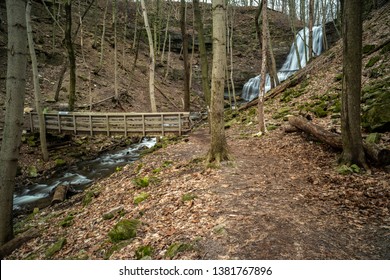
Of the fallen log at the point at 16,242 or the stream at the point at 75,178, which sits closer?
the fallen log at the point at 16,242

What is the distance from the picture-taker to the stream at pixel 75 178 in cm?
921

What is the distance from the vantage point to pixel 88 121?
13.7 m

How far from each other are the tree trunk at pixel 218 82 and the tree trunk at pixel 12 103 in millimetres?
3791

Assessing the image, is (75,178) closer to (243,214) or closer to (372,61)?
(243,214)

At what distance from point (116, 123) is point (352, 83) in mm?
10816

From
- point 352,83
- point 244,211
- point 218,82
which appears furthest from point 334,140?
point 244,211

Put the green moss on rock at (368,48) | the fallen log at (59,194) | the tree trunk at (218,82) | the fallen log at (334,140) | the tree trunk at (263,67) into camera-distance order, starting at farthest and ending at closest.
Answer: the green moss on rock at (368,48) < the tree trunk at (263,67) < the fallen log at (59,194) < the tree trunk at (218,82) < the fallen log at (334,140)

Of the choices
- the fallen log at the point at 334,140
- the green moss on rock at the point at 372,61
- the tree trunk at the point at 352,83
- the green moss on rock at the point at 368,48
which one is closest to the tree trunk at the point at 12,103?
the tree trunk at the point at 352,83

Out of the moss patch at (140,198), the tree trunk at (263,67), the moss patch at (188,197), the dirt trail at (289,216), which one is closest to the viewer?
the dirt trail at (289,216)

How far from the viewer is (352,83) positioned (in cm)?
530

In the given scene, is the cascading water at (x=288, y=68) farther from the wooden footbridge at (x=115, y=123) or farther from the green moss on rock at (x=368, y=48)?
the wooden footbridge at (x=115, y=123)

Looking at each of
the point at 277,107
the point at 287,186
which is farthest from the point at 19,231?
the point at 277,107

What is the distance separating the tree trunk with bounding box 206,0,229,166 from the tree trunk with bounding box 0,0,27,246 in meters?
3.79
